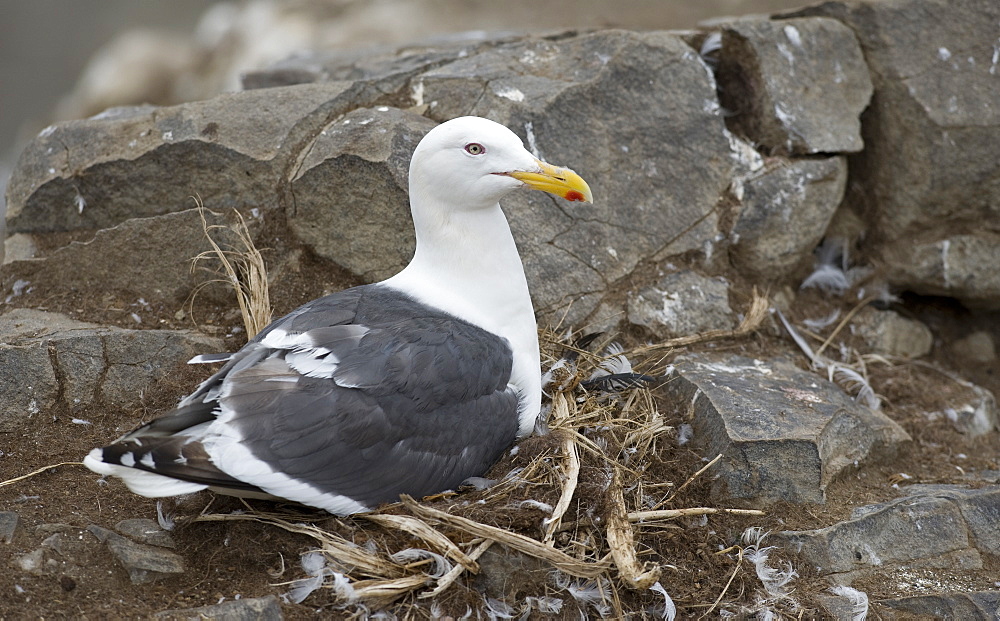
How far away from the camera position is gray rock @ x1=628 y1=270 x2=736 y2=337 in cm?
452

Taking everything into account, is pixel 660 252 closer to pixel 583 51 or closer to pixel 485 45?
pixel 583 51

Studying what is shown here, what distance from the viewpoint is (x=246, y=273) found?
439 cm

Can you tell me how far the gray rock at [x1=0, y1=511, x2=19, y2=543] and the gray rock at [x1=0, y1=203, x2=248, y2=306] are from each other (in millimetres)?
1465

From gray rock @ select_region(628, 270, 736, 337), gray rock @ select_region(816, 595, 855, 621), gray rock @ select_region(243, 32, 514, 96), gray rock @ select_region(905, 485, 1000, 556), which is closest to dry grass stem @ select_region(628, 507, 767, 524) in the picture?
gray rock @ select_region(816, 595, 855, 621)

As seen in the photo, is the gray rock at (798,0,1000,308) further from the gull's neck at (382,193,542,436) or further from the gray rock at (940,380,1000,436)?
the gull's neck at (382,193,542,436)

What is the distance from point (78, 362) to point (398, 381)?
1593 millimetres

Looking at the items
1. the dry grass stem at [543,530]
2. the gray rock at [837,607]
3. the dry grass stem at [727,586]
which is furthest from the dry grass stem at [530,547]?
the gray rock at [837,607]

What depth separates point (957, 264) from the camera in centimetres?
522

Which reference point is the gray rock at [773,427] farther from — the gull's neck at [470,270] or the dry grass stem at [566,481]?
the gull's neck at [470,270]

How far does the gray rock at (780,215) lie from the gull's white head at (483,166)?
1628 millimetres

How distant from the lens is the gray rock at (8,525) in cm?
317

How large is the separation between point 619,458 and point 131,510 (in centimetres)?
187

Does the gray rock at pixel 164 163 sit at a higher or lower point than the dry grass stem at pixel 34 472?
higher

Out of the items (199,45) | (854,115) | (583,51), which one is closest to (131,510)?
(583,51)
